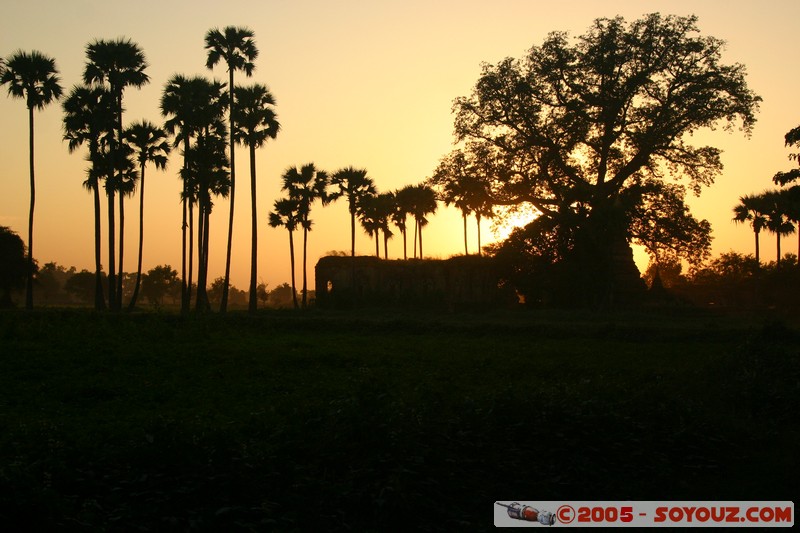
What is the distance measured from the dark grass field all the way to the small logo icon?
0.33 metres

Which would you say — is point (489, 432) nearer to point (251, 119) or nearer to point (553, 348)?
point (553, 348)

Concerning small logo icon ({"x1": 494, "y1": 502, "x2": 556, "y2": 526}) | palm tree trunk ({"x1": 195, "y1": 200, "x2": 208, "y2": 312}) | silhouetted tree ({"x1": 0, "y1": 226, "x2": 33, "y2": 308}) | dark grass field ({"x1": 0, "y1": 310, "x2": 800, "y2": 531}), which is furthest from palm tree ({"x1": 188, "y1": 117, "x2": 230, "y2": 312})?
small logo icon ({"x1": 494, "y1": 502, "x2": 556, "y2": 526})

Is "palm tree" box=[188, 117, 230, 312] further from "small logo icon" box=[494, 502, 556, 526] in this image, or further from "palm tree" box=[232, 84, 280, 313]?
"small logo icon" box=[494, 502, 556, 526]

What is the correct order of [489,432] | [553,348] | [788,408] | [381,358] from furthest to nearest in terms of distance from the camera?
[553,348] → [381,358] → [788,408] → [489,432]

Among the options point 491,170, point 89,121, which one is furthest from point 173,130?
point 491,170

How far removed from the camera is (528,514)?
973 centimetres

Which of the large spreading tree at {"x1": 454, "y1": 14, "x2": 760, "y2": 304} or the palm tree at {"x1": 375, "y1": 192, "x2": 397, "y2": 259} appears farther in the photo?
the palm tree at {"x1": 375, "y1": 192, "x2": 397, "y2": 259}

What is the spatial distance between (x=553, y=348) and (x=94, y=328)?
48.8 feet

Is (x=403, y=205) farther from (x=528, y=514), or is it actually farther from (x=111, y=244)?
(x=528, y=514)

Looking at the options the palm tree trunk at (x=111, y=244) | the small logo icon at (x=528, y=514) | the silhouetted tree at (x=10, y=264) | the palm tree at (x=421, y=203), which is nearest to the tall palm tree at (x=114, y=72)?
the palm tree trunk at (x=111, y=244)

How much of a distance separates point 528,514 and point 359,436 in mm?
2634

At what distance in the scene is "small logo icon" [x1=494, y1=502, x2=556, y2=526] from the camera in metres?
9.68

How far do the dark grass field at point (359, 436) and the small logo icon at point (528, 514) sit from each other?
331 millimetres

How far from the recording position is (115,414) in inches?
537
